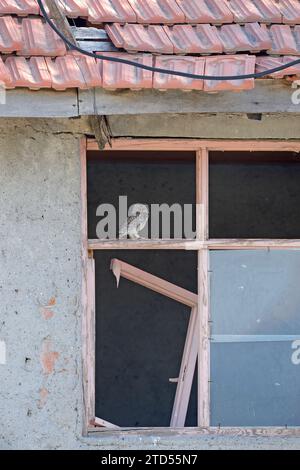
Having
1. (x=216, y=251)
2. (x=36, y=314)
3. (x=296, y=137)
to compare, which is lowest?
(x=36, y=314)

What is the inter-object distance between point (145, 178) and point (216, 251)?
13.0 ft

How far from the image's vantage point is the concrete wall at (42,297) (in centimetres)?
528

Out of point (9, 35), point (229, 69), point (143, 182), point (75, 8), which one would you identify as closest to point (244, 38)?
point (229, 69)

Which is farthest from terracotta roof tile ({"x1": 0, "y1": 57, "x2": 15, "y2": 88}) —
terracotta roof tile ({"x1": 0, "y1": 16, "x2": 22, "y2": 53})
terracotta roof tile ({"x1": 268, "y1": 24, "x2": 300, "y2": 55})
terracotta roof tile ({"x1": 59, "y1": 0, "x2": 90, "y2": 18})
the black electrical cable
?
terracotta roof tile ({"x1": 268, "y1": 24, "x2": 300, "y2": 55})

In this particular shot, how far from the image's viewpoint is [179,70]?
4.72 meters

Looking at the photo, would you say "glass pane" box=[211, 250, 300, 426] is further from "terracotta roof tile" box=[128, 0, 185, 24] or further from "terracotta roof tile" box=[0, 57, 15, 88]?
"terracotta roof tile" box=[0, 57, 15, 88]

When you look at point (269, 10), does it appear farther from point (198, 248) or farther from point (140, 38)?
point (198, 248)

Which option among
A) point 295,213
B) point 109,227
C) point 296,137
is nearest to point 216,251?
point 296,137

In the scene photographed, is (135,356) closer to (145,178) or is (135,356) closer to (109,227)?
(145,178)

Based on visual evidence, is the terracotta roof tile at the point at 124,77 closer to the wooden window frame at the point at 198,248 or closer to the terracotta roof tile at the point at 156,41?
the terracotta roof tile at the point at 156,41

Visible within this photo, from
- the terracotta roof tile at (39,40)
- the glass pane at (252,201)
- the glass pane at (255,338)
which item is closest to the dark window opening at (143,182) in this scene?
the glass pane at (252,201)

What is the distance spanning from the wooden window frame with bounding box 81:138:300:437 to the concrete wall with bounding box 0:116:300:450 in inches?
3.0

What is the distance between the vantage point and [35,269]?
5309 mm

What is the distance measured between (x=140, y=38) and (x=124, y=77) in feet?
1.10
